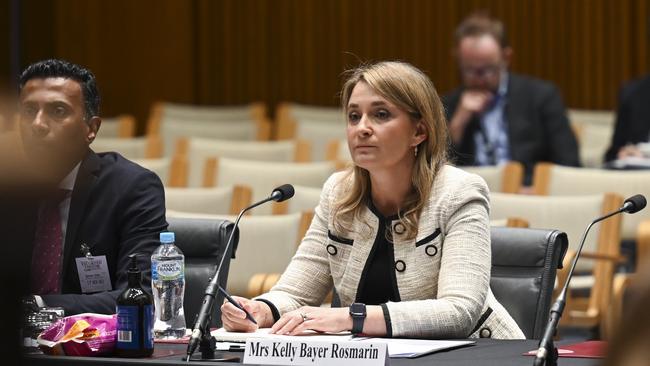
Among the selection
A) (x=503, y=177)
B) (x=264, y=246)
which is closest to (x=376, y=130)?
(x=264, y=246)

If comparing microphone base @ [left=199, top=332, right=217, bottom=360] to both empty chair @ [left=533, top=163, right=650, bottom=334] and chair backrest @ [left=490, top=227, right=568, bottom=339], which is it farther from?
empty chair @ [left=533, top=163, right=650, bottom=334]

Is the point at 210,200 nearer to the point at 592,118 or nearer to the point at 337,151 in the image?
the point at 337,151

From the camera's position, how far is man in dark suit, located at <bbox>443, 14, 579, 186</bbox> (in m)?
7.52

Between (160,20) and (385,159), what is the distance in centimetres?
859

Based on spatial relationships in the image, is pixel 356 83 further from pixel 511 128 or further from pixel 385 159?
pixel 511 128

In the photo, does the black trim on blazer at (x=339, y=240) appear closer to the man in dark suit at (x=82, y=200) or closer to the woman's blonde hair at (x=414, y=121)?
the woman's blonde hair at (x=414, y=121)

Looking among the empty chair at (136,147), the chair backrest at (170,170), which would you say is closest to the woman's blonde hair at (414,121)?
the chair backrest at (170,170)

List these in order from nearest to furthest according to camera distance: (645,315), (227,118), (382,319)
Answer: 1. (645,315)
2. (382,319)
3. (227,118)

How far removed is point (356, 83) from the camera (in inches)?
133

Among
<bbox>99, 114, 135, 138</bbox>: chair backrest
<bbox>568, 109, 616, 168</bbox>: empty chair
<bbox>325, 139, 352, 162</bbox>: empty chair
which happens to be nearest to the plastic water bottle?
<bbox>325, 139, 352, 162</bbox>: empty chair

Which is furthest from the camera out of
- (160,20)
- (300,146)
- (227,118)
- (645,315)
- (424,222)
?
(160,20)

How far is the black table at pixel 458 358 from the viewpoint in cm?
247

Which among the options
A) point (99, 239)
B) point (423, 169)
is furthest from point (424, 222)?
point (99, 239)

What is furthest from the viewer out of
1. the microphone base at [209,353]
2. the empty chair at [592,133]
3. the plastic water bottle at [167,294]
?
the empty chair at [592,133]
